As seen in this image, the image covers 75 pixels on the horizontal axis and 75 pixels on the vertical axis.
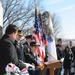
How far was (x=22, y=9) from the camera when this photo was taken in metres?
42.9

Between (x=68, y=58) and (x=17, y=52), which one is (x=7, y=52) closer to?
(x=17, y=52)

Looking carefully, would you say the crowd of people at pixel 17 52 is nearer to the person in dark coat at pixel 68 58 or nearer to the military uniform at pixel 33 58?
the military uniform at pixel 33 58

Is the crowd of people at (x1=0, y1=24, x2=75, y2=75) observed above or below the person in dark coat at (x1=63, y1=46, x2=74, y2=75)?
above

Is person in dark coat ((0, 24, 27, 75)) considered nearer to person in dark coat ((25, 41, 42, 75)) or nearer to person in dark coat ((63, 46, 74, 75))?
person in dark coat ((25, 41, 42, 75))

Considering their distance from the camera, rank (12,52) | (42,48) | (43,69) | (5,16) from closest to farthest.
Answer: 1. (12,52)
2. (43,69)
3. (42,48)
4. (5,16)

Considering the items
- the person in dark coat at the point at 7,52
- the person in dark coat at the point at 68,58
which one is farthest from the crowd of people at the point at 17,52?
the person in dark coat at the point at 68,58

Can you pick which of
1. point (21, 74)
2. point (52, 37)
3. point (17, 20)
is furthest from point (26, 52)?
point (17, 20)

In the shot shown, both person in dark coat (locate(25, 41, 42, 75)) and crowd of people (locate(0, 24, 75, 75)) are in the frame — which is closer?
crowd of people (locate(0, 24, 75, 75))

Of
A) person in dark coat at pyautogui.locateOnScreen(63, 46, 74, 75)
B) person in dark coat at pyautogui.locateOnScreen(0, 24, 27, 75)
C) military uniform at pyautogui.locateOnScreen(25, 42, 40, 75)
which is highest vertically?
person in dark coat at pyautogui.locateOnScreen(0, 24, 27, 75)

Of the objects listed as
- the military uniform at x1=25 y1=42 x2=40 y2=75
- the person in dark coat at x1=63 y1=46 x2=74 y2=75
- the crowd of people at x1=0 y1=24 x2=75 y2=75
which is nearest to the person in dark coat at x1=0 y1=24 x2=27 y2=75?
the crowd of people at x1=0 y1=24 x2=75 y2=75

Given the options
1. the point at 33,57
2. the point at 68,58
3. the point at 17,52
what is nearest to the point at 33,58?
the point at 33,57

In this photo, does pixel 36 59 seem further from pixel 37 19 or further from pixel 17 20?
pixel 17 20

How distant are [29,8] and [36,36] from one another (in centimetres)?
3625

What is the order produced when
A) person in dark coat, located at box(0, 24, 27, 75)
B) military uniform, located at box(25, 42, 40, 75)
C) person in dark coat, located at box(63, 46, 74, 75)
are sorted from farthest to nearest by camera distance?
person in dark coat, located at box(63, 46, 74, 75) < military uniform, located at box(25, 42, 40, 75) < person in dark coat, located at box(0, 24, 27, 75)
